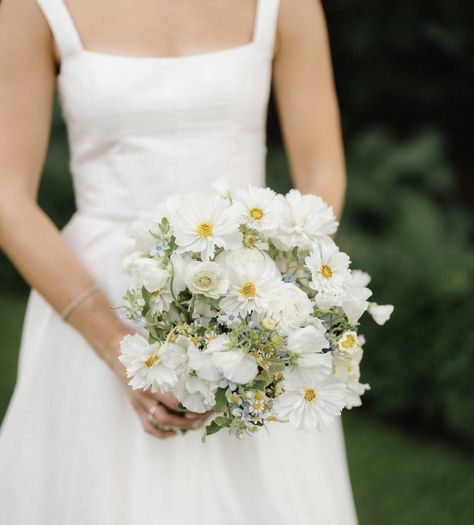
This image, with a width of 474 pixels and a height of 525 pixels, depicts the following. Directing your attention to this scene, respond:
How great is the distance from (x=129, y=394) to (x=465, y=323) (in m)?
3.07

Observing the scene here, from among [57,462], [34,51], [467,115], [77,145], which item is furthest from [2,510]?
[467,115]

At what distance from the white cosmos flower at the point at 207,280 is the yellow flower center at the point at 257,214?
0.15m

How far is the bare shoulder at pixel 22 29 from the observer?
2100mm

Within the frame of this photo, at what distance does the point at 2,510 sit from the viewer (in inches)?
90.5

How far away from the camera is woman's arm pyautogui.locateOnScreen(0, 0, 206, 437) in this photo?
211 centimetres

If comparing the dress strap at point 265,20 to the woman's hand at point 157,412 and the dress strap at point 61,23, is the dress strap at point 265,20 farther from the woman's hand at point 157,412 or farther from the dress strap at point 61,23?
the woman's hand at point 157,412

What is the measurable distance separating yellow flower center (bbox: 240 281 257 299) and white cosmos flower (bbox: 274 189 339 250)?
164mm

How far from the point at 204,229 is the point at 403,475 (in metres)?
3.39

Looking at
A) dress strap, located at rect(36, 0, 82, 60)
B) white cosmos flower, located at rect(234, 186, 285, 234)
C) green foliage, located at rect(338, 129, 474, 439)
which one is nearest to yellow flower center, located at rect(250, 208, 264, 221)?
white cosmos flower, located at rect(234, 186, 285, 234)

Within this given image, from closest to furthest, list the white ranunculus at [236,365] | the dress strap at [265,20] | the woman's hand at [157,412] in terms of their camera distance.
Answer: the white ranunculus at [236,365] → the woman's hand at [157,412] → the dress strap at [265,20]

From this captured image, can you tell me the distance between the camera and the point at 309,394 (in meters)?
1.77

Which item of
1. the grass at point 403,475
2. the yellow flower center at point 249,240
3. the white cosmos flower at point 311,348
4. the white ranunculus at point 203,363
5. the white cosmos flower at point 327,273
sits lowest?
the grass at point 403,475

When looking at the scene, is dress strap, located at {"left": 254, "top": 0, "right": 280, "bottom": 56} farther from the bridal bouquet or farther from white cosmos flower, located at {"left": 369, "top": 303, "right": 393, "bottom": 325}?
white cosmos flower, located at {"left": 369, "top": 303, "right": 393, "bottom": 325}

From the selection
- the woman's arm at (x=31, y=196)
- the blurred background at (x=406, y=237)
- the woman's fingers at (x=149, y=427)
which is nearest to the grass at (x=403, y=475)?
Result: the blurred background at (x=406, y=237)
